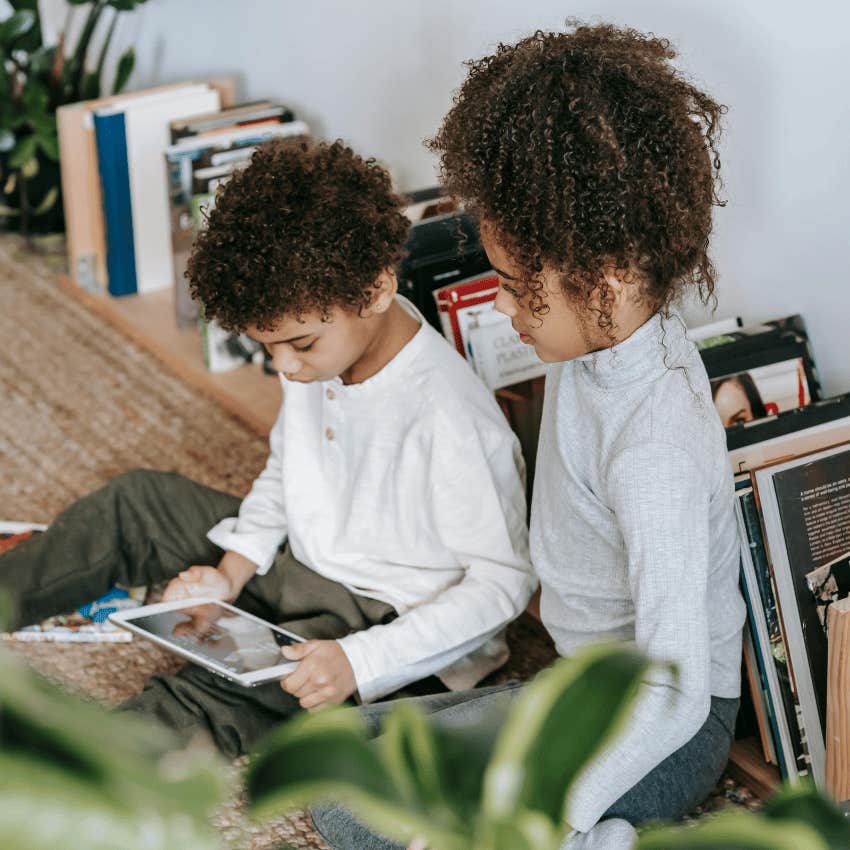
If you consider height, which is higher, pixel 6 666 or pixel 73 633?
pixel 6 666

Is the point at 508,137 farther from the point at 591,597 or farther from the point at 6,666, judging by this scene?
the point at 6,666

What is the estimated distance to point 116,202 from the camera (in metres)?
2.21

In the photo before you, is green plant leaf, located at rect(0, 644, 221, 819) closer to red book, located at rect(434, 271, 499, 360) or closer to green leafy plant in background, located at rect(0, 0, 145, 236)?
red book, located at rect(434, 271, 499, 360)

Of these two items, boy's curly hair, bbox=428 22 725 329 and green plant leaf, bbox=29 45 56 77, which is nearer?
boy's curly hair, bbox=428 22 725 329

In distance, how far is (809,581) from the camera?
1.12 m

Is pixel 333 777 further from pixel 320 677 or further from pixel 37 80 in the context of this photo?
pixel 37 80

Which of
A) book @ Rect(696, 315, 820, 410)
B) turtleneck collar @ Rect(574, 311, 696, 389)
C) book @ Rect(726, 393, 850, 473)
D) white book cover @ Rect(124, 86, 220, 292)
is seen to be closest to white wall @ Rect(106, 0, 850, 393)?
book @ Rect(696, 315, 820, 410)

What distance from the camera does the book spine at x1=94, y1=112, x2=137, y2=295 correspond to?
7.09ft

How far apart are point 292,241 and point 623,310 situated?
13.9 inches

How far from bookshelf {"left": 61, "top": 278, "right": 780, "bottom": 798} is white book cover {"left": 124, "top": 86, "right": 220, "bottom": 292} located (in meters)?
0.08

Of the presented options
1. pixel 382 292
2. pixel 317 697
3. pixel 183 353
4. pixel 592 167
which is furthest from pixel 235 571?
pixel 183 353

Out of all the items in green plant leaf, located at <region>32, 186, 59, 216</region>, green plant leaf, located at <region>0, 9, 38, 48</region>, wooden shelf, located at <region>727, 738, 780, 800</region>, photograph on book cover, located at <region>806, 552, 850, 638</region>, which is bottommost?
wooden shelf, located at <region>727, 738, 780, 800</region>

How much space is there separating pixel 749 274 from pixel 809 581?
0.42m

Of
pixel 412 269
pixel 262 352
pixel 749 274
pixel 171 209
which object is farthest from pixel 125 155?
pixel 749 274
